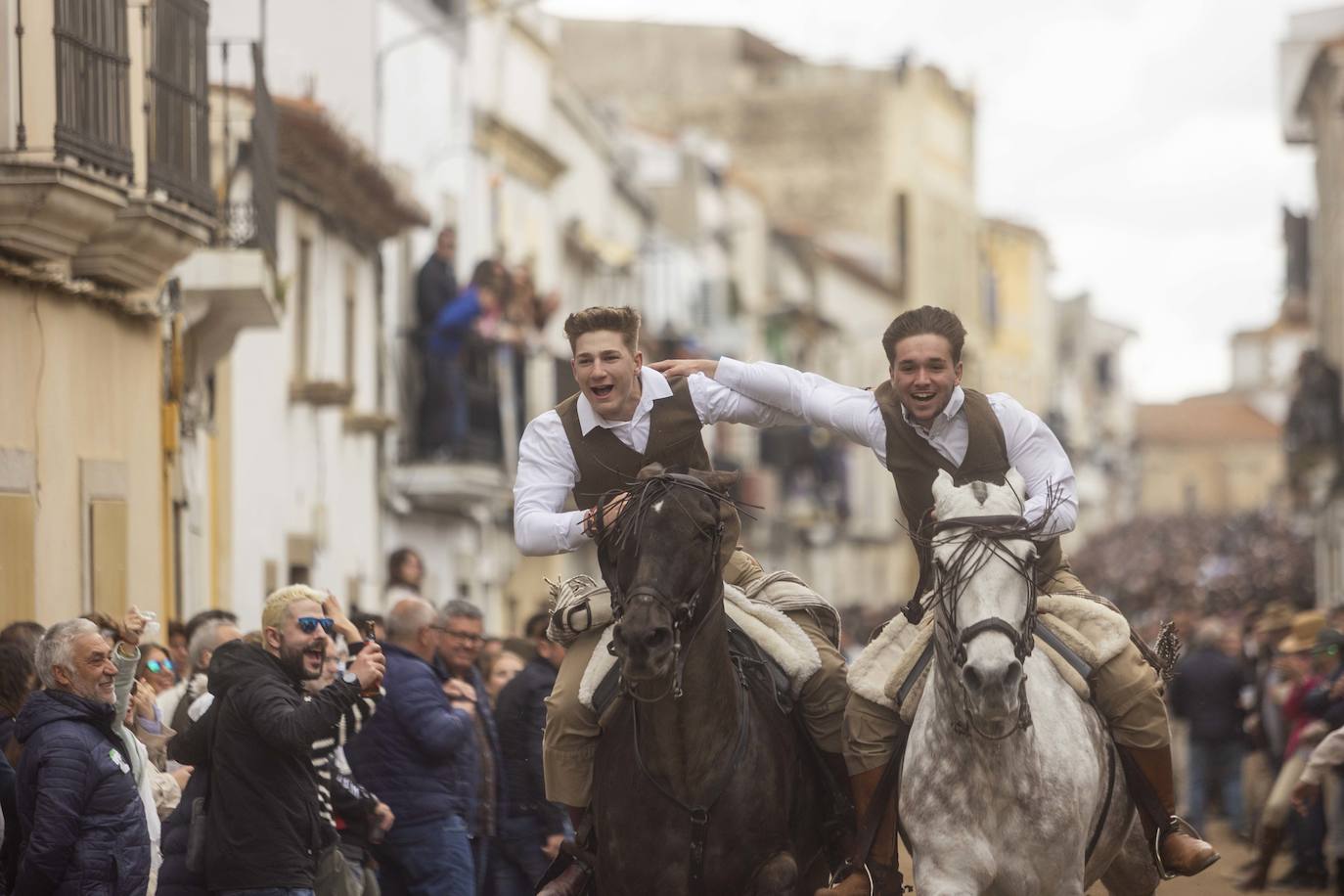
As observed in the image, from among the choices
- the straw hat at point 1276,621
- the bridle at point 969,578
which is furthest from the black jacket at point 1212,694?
the bridle at point 969,578

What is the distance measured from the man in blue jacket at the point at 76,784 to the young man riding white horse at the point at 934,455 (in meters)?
2.37

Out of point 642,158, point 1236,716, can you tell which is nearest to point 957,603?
point 1236,716

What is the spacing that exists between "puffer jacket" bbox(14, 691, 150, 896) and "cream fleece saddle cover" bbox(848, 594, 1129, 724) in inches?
104

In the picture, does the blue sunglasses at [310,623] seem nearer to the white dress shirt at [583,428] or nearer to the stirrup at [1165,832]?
the white dress shirt at [583,428]

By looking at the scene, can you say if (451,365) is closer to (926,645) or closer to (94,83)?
(94,83)

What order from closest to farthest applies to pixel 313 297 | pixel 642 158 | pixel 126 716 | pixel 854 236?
pixel 126 716 → pixel 313 297 → pixel 642 158 → pixel 854 236

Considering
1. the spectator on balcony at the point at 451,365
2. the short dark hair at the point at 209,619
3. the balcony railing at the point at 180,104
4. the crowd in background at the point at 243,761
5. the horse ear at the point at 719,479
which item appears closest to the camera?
the horse ear at the point at 719,479

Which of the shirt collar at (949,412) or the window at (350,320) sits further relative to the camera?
the window at (350,320)

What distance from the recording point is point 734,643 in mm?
8938

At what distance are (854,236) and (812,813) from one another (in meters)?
68.7

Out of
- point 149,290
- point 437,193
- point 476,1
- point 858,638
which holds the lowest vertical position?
point 858,638

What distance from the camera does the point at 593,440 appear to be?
8.84 metres

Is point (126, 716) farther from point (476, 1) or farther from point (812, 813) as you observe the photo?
point (476, 1)

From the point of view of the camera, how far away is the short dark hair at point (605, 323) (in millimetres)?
8609
